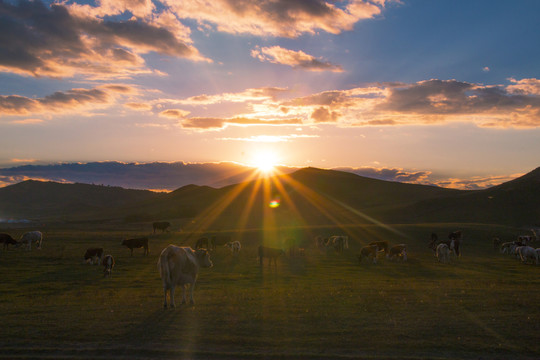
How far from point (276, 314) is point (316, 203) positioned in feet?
320

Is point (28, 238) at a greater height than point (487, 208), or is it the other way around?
point (487, 208)

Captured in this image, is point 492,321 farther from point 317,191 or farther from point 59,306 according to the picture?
point 317,191

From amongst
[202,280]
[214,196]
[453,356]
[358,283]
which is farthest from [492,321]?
[214,196]

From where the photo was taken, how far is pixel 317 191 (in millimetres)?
138000

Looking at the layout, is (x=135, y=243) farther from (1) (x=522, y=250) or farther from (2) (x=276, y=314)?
(1) (x=522, y=250)

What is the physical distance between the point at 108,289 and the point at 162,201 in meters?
125

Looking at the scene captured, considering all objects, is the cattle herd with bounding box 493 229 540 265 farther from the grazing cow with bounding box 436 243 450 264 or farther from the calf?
the grazing cow with bounding box 436 243 450 264

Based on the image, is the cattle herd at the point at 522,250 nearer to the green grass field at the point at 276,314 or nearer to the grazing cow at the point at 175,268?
the green grass field at the point at 276,314

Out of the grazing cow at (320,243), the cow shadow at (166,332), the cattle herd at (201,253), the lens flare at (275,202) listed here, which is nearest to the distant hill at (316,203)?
the lens flare at (275,202)

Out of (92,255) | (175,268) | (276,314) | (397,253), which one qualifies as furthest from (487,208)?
(175,268)

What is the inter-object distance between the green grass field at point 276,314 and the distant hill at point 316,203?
4593 cm

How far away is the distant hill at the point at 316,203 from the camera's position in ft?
252

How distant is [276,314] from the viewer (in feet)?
43.5

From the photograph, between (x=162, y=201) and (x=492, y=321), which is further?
(x=162, y=201)
